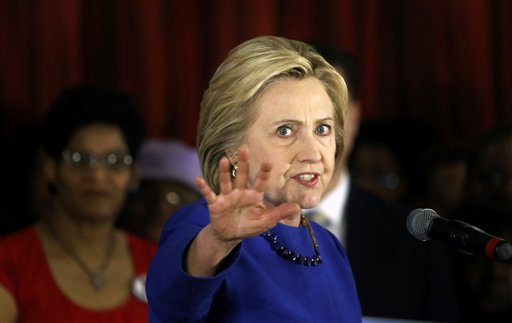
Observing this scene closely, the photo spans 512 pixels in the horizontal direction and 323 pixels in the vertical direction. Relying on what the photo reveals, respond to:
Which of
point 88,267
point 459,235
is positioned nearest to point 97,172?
point 88,267

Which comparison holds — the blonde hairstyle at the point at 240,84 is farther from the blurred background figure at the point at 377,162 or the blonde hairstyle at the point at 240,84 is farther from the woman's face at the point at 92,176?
the blurred background figure at the point at 377,162

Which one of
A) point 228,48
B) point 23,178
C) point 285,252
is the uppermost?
point 285,252

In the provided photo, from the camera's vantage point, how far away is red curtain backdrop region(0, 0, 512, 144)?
4102 mm

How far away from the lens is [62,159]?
3.15m

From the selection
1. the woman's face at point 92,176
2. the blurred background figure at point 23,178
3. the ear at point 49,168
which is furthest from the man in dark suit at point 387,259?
the blurred background figure at point 23,178

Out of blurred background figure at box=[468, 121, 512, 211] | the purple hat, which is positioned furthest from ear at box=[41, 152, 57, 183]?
blurred background figure at box=[468, 121, 512, 211]

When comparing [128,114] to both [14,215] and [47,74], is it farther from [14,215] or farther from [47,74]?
[47,74]

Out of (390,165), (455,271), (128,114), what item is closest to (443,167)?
(390,165)

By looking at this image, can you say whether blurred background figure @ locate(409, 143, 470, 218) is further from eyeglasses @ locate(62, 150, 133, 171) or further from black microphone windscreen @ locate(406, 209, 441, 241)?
black microphone windscreen @ locate(406, 209, 441, 241)

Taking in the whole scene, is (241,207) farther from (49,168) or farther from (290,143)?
(49,168)

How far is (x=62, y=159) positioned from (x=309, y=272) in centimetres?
164

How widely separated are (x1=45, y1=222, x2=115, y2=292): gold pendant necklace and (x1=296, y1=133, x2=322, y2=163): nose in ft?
5.09

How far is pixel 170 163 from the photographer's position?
380 centimetres

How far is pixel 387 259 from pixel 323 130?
1515 mm
